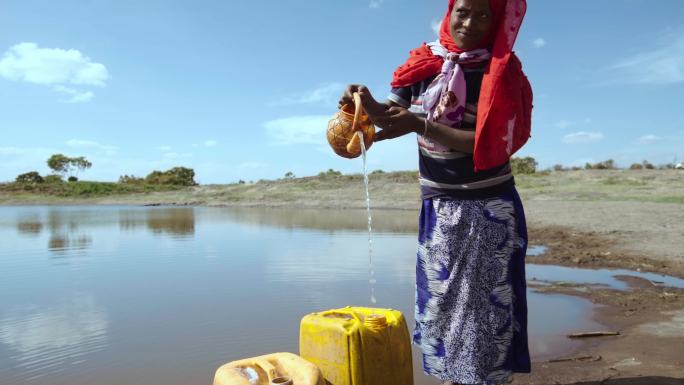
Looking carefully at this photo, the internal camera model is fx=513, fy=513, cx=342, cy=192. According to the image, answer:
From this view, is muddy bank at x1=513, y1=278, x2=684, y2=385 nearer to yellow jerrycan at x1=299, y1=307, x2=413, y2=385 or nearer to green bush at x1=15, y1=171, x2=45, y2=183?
yellow jerrycan at x1=299, y1=307, x2=413, y2=385

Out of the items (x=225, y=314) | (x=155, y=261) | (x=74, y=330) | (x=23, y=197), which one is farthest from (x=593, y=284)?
(x=23, y=197)

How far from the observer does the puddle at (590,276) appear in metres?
5.19

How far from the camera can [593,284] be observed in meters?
5.24

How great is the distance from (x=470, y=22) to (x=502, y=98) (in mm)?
322

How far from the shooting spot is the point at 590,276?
567 cm

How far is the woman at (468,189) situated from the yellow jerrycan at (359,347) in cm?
19

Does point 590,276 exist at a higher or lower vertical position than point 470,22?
lower

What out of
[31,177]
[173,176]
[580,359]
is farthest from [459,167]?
[31,177]

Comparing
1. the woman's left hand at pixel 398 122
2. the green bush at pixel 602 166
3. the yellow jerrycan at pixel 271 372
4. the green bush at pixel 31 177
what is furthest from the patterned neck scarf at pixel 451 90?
the green bush at pixel 31 177

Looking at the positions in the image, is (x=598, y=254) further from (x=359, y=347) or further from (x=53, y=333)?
(x=53, y=333)

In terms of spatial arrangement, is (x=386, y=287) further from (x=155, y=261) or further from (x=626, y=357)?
(x=155, y=261)

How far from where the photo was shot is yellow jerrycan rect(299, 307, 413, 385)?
214 centimetres

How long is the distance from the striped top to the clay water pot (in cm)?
21

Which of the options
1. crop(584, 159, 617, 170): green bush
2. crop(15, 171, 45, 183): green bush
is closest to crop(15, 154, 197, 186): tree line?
crop(15, 171, 45, 183): green bush
